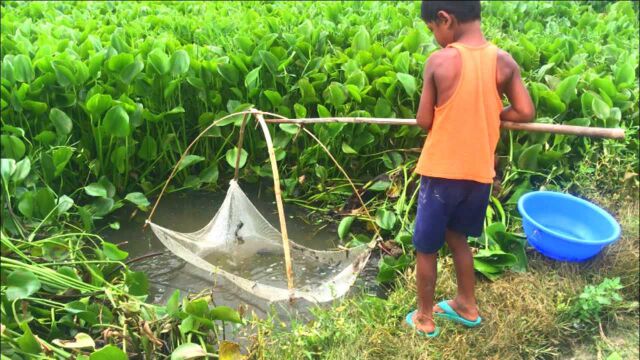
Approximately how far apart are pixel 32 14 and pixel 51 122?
196 cm

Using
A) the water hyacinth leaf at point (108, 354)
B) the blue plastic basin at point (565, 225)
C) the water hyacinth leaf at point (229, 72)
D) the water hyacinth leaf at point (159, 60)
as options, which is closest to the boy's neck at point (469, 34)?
the blue plastic basin at point (565, 225)

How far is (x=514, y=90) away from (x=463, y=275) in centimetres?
87

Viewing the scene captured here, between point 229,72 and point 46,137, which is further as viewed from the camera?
point 229,72

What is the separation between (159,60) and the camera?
3.47 metres

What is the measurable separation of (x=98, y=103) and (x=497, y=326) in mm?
2480

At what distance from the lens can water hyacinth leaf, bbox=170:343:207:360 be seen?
7.38 feet

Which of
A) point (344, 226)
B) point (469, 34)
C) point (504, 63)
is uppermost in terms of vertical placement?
point (469, 34)

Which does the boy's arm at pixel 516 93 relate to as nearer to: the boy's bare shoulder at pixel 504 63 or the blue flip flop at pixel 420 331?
the boy's bare shoulder at pixel 504 63

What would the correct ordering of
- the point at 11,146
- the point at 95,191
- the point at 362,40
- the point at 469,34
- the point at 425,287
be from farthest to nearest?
1. the point at 362,40
2. the point at 95,191
3. the point at 11,146
4. the point at 425,287
5. the point at 469,34

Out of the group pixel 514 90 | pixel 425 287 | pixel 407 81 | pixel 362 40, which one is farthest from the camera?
pixel 362 40

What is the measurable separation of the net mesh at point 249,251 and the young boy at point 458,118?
65 cm

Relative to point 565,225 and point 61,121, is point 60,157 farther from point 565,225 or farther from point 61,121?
point 565,225

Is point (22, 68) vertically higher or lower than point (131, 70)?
higher

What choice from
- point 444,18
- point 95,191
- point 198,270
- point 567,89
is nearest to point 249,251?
point 198,270
